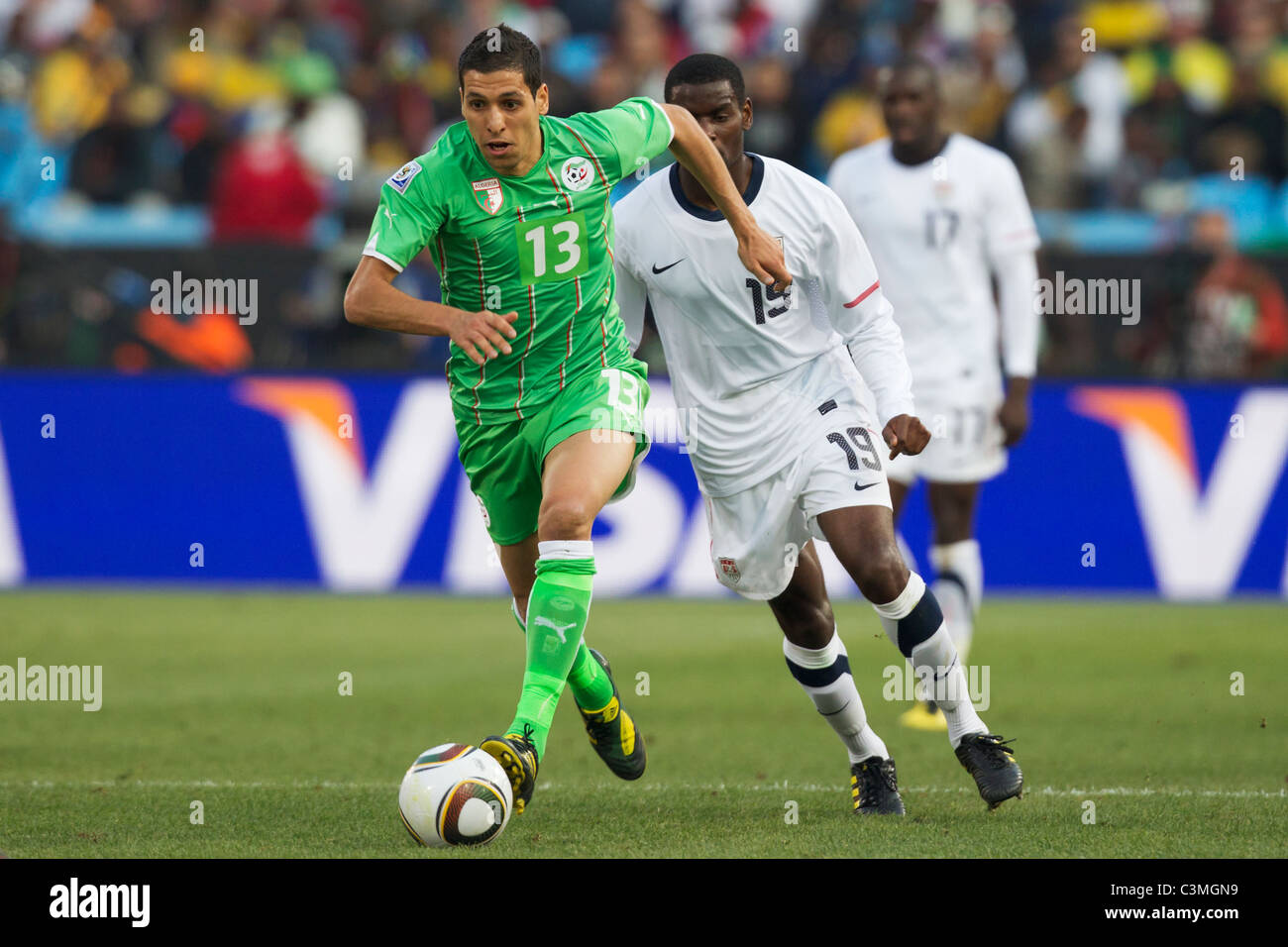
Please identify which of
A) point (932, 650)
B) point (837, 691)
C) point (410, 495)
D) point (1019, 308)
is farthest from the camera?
point (410, 495)

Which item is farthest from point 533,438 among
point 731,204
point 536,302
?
point 731,204

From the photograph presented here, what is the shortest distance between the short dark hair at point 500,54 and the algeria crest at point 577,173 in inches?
11.2

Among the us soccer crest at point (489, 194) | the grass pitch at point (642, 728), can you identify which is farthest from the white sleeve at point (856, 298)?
the grass pitch at point (642, 728)

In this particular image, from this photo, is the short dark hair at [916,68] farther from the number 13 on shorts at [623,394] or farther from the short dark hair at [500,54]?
the short dark hair at [500,54]

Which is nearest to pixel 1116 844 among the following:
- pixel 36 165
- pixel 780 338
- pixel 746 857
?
pixel 746 857

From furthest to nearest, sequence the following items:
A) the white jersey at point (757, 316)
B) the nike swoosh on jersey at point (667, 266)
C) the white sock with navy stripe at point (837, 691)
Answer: the white sock with navy stripe at point (837, 691)
the nike swoosh on jersey at point (667, 266)
the white jersey at point (757, 316)

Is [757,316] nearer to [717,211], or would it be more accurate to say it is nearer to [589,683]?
[717,211]

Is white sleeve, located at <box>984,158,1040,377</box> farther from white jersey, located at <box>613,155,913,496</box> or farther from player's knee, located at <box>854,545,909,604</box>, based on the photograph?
player's knee, located at <box>854,545,909,604</box>

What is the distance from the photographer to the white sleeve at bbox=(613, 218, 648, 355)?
6.35 m

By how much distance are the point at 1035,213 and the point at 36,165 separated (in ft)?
26.7

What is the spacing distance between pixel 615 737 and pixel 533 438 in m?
1.14

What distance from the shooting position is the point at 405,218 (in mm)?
5531

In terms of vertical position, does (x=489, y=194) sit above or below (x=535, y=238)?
above

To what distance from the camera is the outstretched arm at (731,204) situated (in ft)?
19.1
